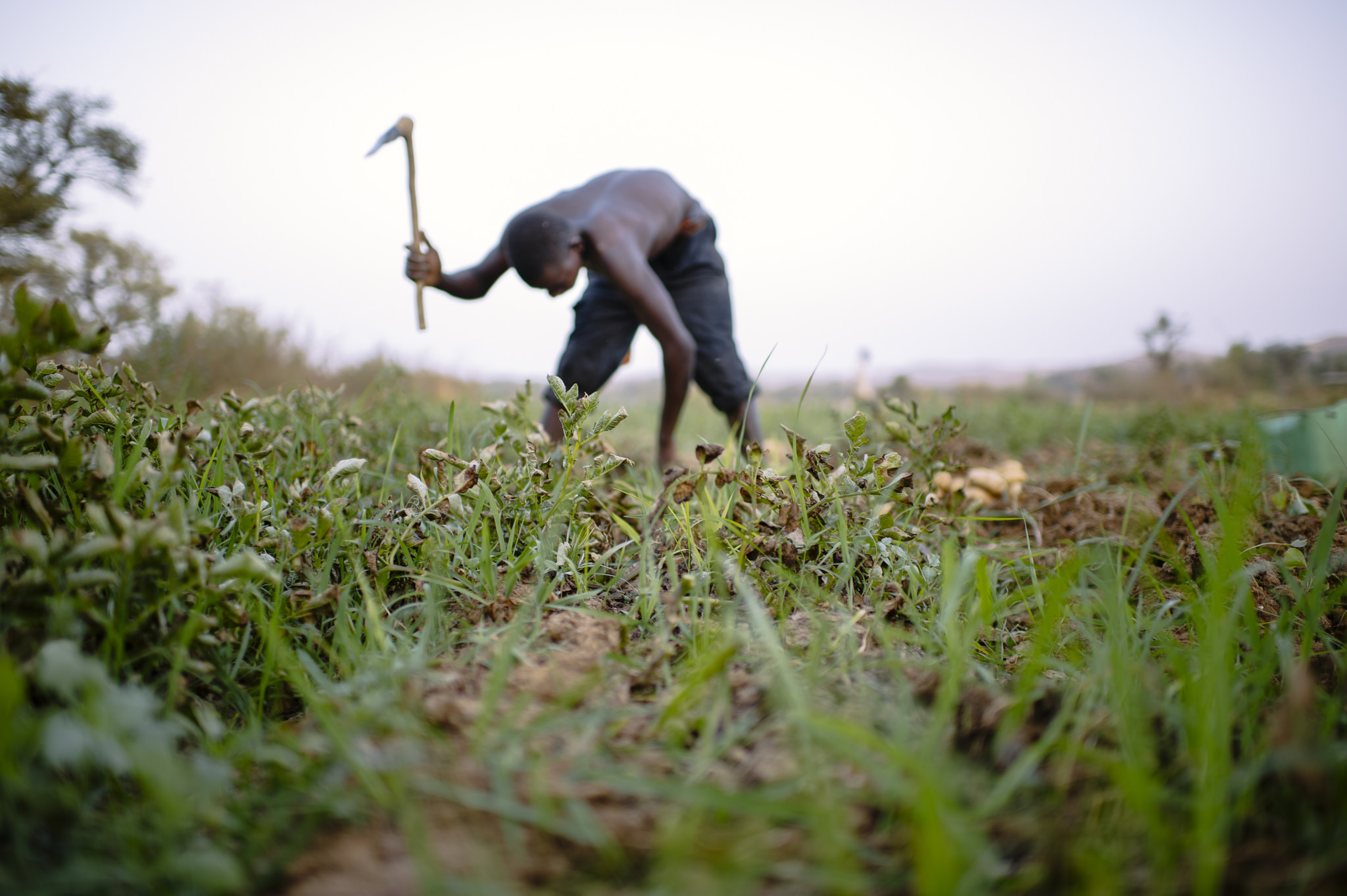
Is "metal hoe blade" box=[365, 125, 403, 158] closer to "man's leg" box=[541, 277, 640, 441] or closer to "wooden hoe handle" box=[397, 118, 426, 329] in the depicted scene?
"wooden hoe handle" box=[397, 118, 426, 329]

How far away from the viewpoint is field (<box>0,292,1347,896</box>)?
2.07ft

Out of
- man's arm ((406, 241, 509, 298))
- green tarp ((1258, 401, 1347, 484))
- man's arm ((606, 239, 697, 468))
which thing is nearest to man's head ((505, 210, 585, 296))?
man's arm ((606, 239, 697, 468))

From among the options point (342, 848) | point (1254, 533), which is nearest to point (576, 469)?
point (342, 848)

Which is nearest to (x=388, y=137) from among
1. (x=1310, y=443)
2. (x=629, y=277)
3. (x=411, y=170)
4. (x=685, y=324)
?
(x=411, y=170)

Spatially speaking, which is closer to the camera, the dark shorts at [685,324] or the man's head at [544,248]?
the man's head at [544,248]

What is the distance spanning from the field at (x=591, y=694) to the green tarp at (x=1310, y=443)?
165cm

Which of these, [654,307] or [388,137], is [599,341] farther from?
[388,137]

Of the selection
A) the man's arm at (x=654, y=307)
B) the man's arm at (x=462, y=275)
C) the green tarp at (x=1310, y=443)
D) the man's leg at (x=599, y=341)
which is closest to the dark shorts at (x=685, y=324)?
the man's leg at (x=599, y=341)

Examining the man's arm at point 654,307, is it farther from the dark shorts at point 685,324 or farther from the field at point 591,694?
the field at point 591,694

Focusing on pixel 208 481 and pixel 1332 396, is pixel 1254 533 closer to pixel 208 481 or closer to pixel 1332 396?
pixel 208 481

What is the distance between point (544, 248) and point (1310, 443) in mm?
3586

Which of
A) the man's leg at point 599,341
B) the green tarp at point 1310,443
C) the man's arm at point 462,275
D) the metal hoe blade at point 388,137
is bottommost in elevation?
the green tarp at point 1310,443

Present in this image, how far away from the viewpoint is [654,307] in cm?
282

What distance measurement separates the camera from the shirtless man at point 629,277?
2777 millimetres
